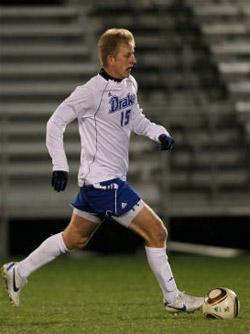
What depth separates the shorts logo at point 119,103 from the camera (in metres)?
6.75

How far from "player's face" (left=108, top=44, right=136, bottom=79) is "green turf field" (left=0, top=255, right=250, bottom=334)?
1.35 meters

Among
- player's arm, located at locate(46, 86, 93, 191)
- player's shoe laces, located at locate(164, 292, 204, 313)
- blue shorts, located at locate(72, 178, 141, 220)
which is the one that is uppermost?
player's arm, located at locate(46, 86, 93, 191)

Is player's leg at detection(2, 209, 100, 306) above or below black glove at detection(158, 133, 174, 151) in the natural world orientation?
below

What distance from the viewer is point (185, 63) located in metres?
14.9

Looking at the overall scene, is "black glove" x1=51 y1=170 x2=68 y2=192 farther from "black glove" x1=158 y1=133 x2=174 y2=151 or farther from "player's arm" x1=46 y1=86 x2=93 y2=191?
"black glove" x1=158 y1=133 x2=174 y2=151

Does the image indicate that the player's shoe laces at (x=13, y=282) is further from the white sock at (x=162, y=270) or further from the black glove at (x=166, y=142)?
the black glove at (x=166, y=142)

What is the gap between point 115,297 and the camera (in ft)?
27.3

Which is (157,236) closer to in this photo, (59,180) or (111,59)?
(59,180)

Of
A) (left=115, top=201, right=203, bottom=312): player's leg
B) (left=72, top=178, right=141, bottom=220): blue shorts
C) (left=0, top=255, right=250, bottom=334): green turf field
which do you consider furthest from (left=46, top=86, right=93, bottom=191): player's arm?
(left=0, top=255, right=250, bottom=334): green turf field

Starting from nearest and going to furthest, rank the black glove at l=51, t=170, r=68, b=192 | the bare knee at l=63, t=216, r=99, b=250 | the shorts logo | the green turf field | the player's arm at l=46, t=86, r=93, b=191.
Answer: the green turf field → the black glove at l=51, t=170, r=68, b=192 → the player's arm at l=46, t=86, r=93, b=191 → the shorts logo → the bare knee at l=63, t=216, r=99, b=250

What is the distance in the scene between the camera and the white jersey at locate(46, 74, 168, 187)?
22.0 feet

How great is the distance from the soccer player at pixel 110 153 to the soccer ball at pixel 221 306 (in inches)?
5.2

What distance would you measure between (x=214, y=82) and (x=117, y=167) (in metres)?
8.34

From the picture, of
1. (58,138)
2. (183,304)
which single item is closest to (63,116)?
(58,138)
